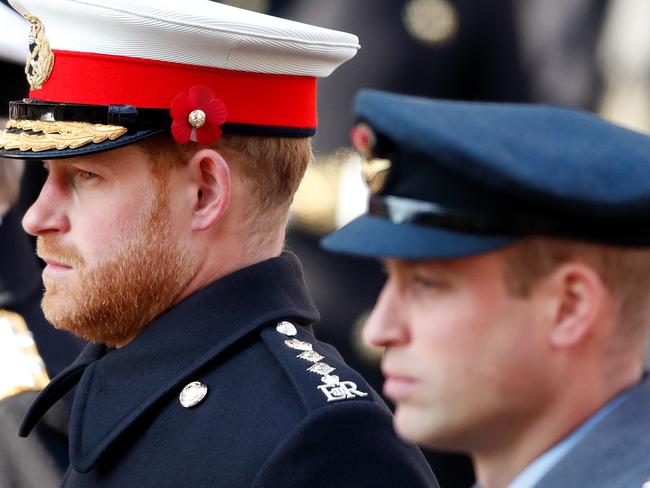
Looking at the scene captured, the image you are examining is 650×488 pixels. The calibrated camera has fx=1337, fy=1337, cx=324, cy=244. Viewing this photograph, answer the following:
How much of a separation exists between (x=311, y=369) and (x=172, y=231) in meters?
0.40

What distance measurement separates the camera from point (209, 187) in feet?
8.80

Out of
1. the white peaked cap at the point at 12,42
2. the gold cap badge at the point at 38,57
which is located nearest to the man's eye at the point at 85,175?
the gold cap badge at the point at 38,57

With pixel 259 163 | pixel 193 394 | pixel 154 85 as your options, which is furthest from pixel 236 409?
pixel 154 85

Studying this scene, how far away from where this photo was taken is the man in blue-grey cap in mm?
1722

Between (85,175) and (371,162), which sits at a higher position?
(371,162)

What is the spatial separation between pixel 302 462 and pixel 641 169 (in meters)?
0.91

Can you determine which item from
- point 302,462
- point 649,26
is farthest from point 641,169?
point 649,26

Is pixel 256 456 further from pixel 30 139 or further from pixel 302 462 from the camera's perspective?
pixel 30 139

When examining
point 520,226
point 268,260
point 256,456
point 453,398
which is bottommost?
point 256,456

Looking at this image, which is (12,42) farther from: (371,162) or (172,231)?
(371,162)

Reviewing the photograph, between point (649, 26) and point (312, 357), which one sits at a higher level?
point (649, 26)

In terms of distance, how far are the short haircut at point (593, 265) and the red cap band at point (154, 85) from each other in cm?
107

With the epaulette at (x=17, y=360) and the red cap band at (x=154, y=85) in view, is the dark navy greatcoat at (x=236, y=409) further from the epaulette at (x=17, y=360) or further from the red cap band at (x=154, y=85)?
the epaulette at (x=17, y=360)

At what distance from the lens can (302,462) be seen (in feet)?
7.78
